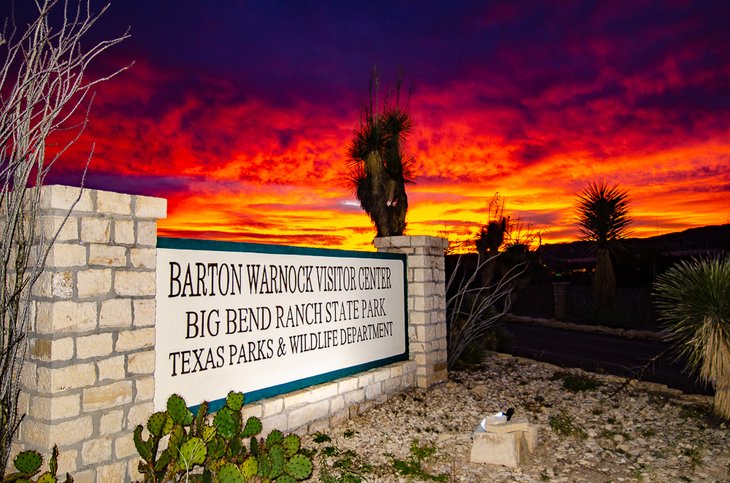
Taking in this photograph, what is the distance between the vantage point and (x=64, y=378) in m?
4.32

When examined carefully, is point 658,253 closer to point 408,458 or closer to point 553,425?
point 553,425

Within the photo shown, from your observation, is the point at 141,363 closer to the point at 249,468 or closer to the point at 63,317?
the point at 63,317

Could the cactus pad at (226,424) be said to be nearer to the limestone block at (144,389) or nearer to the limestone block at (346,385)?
the limestone block at (144,389)

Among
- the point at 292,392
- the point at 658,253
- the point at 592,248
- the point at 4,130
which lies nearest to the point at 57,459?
the point at 4,130

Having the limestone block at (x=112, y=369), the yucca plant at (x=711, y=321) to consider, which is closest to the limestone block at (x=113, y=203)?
the limestone block at (x=112, y=369)

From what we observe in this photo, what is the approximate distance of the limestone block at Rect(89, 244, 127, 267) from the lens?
4578 mm

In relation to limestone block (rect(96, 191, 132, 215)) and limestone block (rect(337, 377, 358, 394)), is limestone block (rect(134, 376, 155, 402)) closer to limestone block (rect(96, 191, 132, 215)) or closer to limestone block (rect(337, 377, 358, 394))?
limestone block (rect(96, 191, 132, 215))

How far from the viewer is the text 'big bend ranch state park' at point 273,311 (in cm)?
568

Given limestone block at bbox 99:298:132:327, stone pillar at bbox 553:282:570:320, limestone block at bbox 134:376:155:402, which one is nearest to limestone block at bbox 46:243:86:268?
limestone block at bbox 99:298:132:327

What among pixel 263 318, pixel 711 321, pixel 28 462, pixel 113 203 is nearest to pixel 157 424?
pixel 28 462

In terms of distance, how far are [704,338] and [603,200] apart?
14.9 meters

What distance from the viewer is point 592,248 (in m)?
22.0

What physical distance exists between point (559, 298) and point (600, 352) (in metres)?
10.5

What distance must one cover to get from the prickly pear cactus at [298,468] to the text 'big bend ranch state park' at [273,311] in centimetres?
146
